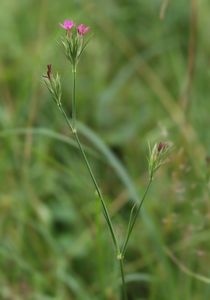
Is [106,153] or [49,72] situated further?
[106,153]

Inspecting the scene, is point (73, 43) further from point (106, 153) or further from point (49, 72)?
point (106, 153)

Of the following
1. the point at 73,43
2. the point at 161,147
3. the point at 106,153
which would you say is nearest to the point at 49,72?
the point at 73,43

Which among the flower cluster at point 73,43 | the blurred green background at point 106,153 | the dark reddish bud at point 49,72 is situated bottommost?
the blurred green background at point 106,153

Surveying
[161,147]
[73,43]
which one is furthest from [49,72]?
[161,147]

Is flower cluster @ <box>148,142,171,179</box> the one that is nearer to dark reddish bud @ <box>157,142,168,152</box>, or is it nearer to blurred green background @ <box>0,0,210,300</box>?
dark reddish bud @ <box>157,142,168,152</box>

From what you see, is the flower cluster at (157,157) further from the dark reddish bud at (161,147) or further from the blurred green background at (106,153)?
the blurred green background at (106,153)

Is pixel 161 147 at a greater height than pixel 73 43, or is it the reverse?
pixel 73 43

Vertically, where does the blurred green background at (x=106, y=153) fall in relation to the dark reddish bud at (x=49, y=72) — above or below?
below

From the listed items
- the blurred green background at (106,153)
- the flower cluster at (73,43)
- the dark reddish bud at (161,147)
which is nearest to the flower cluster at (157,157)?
the dark reddish bud at (161,147)

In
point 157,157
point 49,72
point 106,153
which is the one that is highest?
point 49,72

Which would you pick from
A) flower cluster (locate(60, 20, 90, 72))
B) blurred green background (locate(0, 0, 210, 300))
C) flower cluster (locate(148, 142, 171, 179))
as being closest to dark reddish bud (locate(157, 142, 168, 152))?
flower cluster (locate(148, 142, 171, 179))
